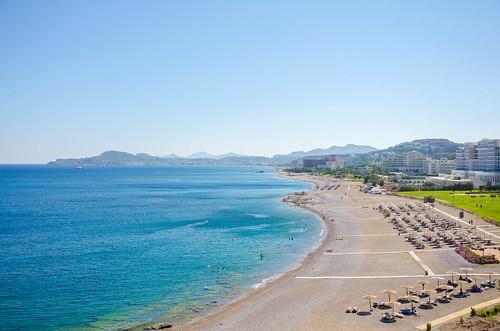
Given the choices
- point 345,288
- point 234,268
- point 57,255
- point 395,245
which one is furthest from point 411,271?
point 57,255

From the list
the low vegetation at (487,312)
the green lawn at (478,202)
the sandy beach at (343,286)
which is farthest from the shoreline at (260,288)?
the green lawn at (478,202)

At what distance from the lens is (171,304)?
112 ft

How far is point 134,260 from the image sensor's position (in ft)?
156

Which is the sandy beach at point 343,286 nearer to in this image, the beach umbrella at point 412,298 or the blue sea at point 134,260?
the beach umbrella at point 412,298

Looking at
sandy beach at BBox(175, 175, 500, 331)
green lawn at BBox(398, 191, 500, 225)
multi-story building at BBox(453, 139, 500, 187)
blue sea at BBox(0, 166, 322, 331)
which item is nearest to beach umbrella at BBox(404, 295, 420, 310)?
sandy beach at BBox(175, 175, 500, 331)

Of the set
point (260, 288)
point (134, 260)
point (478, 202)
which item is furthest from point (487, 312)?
point (478, 202)

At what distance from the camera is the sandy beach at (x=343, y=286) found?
94.4ft

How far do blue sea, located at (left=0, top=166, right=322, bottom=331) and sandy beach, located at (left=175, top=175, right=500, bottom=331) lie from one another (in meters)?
2.26

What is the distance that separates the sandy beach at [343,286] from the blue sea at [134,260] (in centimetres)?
226

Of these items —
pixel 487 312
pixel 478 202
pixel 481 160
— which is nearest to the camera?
pixel 487 312

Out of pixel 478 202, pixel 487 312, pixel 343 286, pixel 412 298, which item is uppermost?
pixel 478 202

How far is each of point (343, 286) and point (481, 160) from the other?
13089 centimetres

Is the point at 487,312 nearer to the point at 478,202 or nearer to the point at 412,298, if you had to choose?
the point at 412,298

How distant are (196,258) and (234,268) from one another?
18.2 ft
